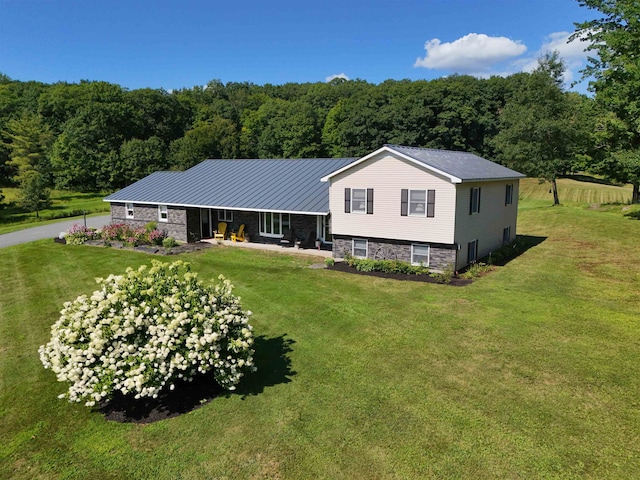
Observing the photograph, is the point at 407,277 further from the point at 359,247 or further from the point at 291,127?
the point at 291,127

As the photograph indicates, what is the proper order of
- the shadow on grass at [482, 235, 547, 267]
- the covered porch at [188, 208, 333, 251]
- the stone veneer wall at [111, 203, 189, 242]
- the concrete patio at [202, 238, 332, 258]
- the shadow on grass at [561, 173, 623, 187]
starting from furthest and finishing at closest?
the shadow on grass at [561, 173, 623, 187] → the stone veneer wall at [111, 203, 189, 242] → the covered porch at [188, 208, 333, 251] → the concrete patio at [202, 238, 332, 258] → the shadow on grass at [482, 235, 547, 267]

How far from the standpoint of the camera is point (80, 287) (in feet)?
56.3

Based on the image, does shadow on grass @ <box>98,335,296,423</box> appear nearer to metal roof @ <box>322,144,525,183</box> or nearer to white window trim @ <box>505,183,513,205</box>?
metal roof @ <box>322,144,525,183</box>

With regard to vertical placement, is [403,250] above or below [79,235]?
above

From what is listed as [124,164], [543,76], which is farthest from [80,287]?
[124,164]

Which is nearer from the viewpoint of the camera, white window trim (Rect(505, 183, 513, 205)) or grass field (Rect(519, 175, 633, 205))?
white window trim (Rect(505, 183, 513, 205))

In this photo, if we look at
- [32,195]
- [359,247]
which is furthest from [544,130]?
[32,195]

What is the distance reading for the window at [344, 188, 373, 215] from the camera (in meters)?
19.0

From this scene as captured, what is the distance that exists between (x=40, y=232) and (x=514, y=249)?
3094cm

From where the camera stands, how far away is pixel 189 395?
8781 millimetres

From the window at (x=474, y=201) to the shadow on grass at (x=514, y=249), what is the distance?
2740mm

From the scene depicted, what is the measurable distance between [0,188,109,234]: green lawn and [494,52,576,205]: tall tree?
36.7 metres

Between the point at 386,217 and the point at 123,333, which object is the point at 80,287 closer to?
the point at 123,333

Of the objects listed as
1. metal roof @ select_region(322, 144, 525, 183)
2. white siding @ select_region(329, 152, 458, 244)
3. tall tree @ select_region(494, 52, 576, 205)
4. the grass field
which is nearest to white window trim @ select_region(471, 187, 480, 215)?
metal roof @ select_region(322, 144, 525, 183)
